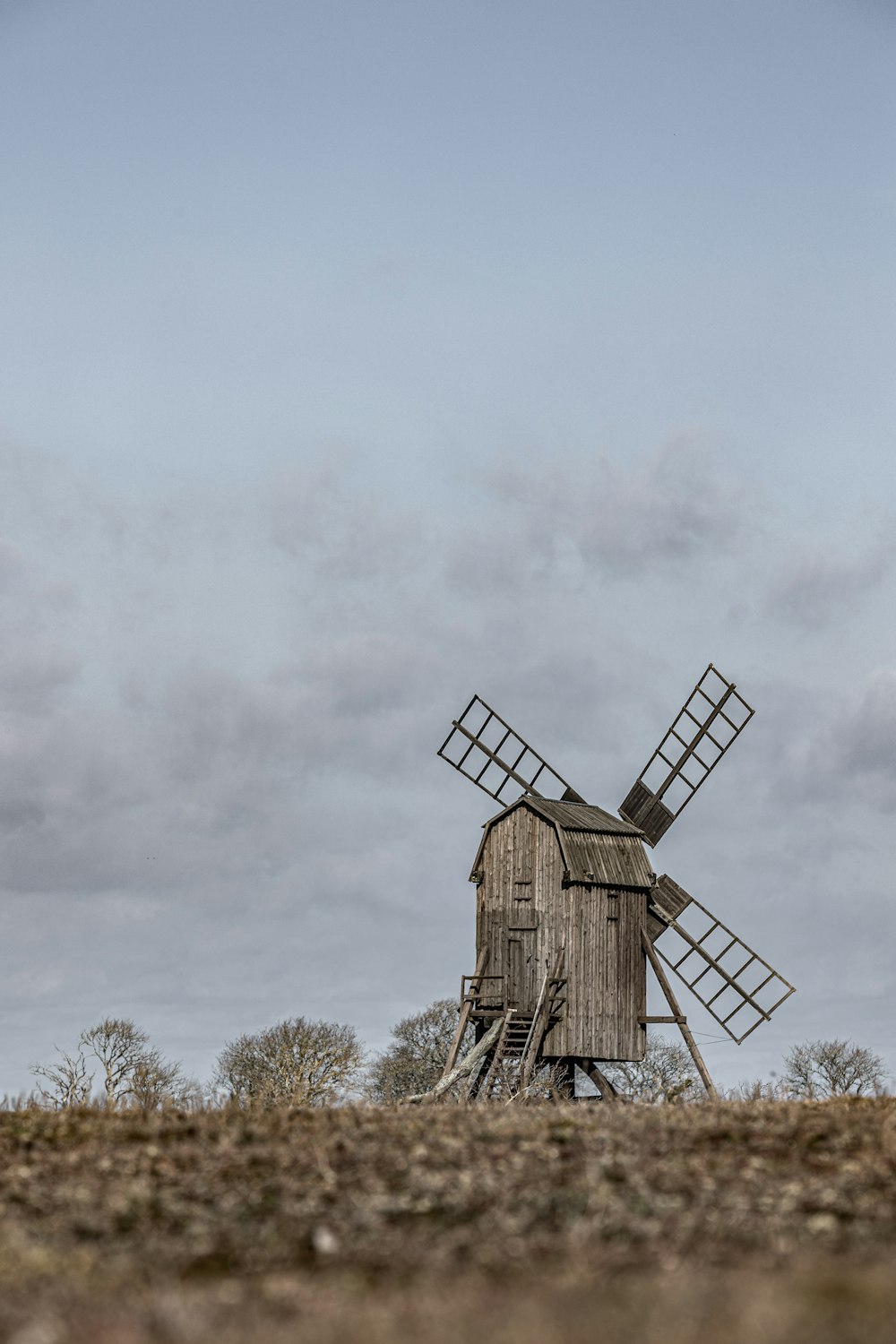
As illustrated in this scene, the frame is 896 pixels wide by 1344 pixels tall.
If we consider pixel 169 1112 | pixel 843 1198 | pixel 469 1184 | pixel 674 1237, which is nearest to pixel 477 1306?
pixel 674 1237

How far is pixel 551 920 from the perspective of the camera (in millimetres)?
34594

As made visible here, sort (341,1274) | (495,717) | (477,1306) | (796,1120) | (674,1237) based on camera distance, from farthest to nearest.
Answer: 1. (495,717)
2. (796,1120)
3. (674,1237)
4. (341,1274)
5. (477,1306)

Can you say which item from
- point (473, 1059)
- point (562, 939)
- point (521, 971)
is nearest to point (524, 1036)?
point (473, 1059)

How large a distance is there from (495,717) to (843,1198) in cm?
2911

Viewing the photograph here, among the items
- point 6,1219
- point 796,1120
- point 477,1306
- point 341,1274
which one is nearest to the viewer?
point 477,1306

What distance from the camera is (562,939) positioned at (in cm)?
3434

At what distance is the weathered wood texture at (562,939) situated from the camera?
34469mm

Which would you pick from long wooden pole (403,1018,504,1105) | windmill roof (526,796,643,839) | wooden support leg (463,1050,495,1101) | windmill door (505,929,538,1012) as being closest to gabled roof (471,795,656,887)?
windmill roof (526,796,643,839)

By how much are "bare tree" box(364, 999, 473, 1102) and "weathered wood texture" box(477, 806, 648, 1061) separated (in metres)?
19.1

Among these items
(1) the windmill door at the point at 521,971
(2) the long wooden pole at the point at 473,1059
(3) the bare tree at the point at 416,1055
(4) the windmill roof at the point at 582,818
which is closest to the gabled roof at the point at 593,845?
(4) the windmill roof at the point at 582,818

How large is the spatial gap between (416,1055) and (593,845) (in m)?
23.1

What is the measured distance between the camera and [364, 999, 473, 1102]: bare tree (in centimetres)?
5462

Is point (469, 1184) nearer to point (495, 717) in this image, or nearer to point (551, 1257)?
point (551, 1257)

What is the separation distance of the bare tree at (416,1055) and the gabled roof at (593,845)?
19294mm
